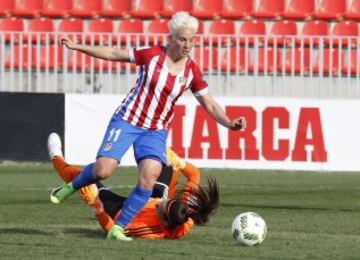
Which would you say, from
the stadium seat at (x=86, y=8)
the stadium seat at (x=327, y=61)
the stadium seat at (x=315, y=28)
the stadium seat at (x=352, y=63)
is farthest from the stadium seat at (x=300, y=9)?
the stadium seat at (x=86, y=8)

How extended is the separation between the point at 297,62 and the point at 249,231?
9768 mm

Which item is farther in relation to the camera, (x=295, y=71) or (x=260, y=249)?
(x=295, y=71)

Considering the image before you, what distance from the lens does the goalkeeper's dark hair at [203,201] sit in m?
10.2

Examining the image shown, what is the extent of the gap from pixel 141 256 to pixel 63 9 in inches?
539

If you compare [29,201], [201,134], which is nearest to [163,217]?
[29,201]

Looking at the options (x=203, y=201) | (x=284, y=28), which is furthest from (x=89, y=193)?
(x=284, y=28)

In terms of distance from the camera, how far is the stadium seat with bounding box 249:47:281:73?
19.3 m

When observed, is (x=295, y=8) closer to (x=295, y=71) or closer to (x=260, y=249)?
(x=295, y=71)

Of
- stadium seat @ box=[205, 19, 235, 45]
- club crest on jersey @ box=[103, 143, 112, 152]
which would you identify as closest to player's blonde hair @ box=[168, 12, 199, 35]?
club crest on jersey @ box=[103, 143, 112, 152]

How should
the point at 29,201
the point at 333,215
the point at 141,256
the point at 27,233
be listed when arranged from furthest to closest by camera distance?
the point at 29,201 < the point at 333,215 < the point at 27,233 < the point at 141,256

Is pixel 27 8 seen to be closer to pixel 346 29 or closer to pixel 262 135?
pixel 346 29

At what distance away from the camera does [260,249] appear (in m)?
9.71

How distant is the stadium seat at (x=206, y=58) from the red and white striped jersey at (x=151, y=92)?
9.24m

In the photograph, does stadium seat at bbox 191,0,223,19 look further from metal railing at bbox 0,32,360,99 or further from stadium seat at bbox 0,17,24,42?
stadium seat at bbox 0,17,24,42
